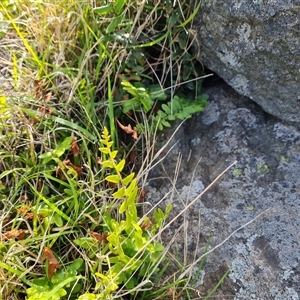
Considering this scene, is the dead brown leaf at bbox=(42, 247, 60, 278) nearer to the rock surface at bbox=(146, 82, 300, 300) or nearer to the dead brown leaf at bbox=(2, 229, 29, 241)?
the dead brown leaf at bbox=(2, 229, 29, 241)

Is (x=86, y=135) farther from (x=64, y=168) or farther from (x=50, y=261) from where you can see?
(x=50, y=261)

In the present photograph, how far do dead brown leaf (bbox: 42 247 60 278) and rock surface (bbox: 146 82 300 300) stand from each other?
37 cm

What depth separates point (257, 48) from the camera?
163 cm

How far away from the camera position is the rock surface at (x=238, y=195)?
1.50m

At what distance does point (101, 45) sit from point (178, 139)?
0.45 metres

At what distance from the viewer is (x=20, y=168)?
1676 mm

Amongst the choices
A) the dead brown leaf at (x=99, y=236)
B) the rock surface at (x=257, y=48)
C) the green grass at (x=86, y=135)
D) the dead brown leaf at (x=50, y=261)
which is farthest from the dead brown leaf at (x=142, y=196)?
the rock surface at (x=257, y=48)

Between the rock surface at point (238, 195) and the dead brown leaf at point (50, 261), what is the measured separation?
14.5 inches

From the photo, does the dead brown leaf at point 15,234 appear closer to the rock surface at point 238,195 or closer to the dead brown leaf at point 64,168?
the dead brown leaf at point 64,168

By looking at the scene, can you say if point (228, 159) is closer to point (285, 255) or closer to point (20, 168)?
point (285, 255)

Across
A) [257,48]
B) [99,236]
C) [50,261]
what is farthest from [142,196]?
[257,48]

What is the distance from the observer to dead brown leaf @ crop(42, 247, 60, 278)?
1.51 meters

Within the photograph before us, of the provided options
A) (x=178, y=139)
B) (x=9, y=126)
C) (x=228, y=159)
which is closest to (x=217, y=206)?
(x=228, y=159)

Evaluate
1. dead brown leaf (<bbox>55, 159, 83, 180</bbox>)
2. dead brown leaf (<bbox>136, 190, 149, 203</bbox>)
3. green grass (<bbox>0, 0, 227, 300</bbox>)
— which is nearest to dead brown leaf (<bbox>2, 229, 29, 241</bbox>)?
green grass (<bbox>0, 0, 227, 300</bbox>)
